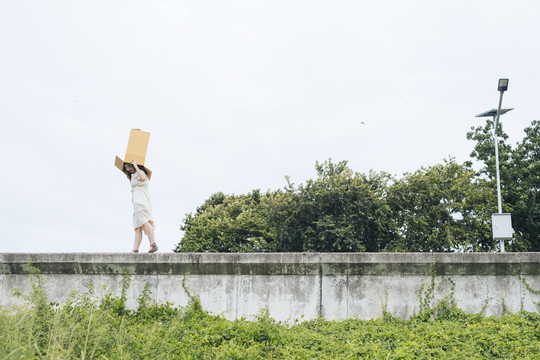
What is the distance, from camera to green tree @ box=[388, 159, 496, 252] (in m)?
26.8

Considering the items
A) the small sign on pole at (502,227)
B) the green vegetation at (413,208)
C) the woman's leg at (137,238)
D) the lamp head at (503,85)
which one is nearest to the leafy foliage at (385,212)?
the green vegetation at (413,208)

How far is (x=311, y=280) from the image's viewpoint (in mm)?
6930

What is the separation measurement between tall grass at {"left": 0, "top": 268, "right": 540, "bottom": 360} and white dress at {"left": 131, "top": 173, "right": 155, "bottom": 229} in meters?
1.61

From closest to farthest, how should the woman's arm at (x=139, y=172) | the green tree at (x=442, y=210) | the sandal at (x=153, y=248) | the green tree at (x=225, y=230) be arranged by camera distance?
the sandal at (x=153, y=248) < the woman's arm at (x=139, y=172) < the green tree at (x=442, y=210) < the green tree at (x=225, y=230)

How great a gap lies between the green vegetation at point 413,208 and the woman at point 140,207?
64.6 feet

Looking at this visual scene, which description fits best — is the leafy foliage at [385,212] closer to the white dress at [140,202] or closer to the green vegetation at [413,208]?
the green vegetation at [413,208]

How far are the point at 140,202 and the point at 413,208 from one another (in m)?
23.0

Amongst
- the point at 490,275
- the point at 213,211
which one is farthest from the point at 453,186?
the point at 490,275

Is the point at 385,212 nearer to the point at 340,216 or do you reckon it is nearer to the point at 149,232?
the point at 340,216

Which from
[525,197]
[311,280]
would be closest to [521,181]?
[525,197]

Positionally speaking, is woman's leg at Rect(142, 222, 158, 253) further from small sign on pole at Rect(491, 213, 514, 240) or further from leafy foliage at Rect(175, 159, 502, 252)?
leafy foliage at Rect(175, 159, 502, 252)

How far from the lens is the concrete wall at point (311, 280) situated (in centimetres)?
665

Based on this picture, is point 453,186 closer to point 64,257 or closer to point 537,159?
point 537,159

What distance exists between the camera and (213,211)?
37.9 metres
